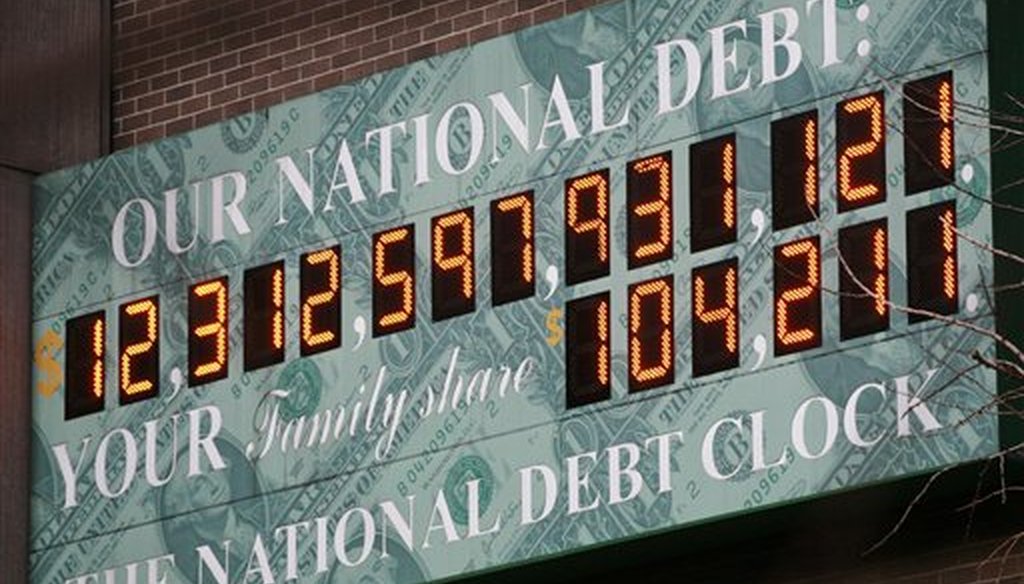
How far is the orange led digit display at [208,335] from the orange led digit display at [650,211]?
2.57m

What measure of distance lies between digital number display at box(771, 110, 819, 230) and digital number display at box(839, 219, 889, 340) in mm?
298

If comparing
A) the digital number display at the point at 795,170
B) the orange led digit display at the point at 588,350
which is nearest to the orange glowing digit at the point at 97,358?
the orange led digit display at the point at 588,350

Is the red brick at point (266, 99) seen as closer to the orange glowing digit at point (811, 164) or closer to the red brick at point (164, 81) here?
the red brick at point (164, 81)

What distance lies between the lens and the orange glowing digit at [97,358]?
1930cm

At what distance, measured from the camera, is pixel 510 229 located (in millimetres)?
17672

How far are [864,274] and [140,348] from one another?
14.8 ft

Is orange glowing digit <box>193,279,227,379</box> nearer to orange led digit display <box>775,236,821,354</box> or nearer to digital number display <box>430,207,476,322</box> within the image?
digital number display <box>430,207,476,322</box>

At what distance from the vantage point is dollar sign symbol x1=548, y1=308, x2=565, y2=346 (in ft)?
57.0

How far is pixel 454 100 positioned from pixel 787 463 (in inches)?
114

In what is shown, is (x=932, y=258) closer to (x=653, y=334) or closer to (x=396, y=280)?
(x=653, y=334)

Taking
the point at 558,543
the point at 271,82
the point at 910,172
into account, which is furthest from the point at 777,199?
the point at 271,82

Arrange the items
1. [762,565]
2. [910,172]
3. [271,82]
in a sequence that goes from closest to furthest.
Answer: [910,172] < [762,565] < [271,82]

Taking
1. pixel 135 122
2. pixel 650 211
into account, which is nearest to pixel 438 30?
pixel 135 122

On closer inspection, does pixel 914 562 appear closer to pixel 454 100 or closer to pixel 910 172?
pixel 910 172
